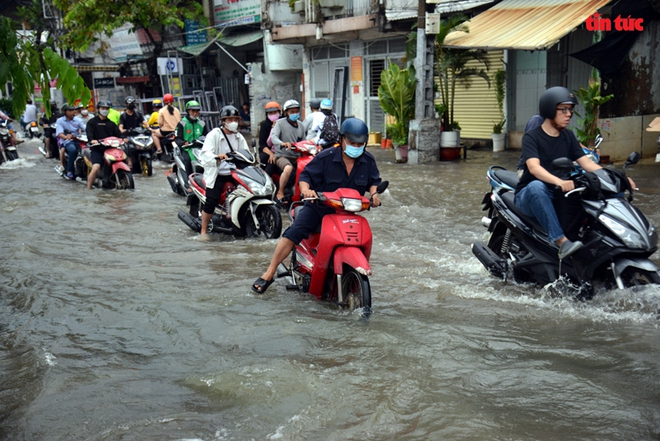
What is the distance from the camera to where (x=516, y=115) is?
17.8 m

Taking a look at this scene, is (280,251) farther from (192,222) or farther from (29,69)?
(192,222)

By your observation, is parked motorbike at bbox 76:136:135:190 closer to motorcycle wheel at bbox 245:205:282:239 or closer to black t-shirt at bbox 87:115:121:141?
black t-shirt at bbox 87:115:121:141

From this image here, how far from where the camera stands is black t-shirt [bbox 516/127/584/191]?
5.79 meters

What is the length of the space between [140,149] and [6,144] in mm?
5616

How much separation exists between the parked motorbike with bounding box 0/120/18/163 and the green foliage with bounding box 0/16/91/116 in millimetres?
16206

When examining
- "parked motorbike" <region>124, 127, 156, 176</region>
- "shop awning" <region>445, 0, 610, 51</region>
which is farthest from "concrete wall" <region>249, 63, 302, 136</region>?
"shop awning" <region>445, 0, 610, 51</region>

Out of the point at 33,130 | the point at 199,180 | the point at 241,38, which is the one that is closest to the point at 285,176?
the point at 199,180

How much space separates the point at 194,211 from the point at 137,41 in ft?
82.3

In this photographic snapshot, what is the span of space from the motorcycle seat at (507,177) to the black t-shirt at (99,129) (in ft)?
28.8

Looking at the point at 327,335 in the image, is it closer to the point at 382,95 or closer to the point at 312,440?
the point at 312,440

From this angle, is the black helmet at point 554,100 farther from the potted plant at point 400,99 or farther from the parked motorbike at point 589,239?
the potted plant at point 400,99

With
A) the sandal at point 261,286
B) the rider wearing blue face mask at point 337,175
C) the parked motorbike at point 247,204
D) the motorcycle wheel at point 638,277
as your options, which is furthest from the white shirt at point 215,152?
the motorcycle wheel at point 638,277

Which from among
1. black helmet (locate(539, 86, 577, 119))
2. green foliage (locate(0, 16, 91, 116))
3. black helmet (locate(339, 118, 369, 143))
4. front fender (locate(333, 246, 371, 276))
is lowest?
front fender (locate(333, 246, 371, 276))

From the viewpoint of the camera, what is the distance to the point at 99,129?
1327cm
